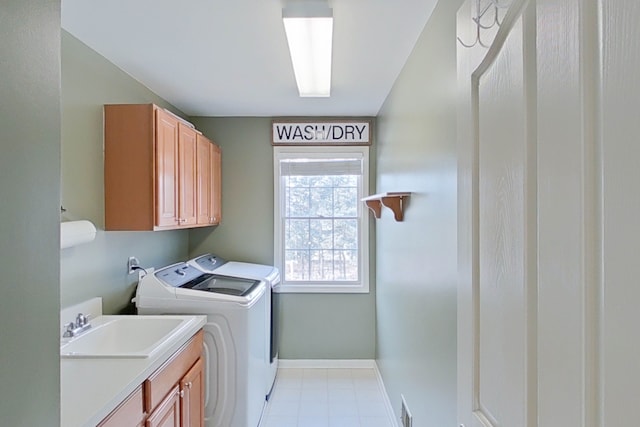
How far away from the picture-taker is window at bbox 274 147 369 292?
12.9 ft

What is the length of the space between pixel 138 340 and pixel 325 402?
1693mm

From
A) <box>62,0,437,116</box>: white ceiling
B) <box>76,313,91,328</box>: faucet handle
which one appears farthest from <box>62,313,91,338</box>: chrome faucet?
<box>62,0,437,116</box>: white ceiling

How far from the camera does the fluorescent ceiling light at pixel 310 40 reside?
5.82ft

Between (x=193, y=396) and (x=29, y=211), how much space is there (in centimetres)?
178

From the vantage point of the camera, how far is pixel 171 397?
74.4 inches

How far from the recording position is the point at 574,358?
0.54 m

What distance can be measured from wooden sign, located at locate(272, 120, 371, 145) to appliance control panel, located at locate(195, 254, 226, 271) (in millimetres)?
1278

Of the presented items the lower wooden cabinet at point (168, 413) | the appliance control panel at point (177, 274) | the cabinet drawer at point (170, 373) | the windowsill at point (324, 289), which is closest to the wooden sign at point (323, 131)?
the windowsill at point (324, 289)

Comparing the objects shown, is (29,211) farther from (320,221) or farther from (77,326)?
(320,221)

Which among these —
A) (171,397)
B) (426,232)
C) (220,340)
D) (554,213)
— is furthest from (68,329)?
(554,213)

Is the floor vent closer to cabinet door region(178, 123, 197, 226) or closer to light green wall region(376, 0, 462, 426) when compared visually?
light green wall region(376, 0, 462, 426)

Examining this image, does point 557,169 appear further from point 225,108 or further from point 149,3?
point 225,108

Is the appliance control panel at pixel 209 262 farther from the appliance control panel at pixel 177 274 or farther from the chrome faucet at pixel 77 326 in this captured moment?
the chrome faucet at pixel 77 326

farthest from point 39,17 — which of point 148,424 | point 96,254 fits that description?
point 96,254
